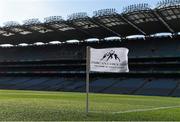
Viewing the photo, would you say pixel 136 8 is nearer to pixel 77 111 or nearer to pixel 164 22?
pixel 164 22

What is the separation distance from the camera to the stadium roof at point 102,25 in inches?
2347

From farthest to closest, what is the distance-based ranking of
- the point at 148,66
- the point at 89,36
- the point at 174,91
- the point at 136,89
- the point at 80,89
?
the point at 89,36
the point at 148,66
the point at 80,89
the point at 136,89
the point at 174,91

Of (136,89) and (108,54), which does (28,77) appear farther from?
(108,54)

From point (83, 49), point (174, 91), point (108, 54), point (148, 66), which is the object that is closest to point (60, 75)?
point (83, 49)

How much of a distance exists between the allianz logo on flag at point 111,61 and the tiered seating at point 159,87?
4412 centimetres

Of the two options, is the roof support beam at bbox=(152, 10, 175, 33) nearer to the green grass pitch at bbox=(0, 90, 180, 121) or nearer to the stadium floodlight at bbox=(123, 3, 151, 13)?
the stadium floodlight at bbox=(123, 3, 151, 13)

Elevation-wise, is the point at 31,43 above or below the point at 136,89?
above

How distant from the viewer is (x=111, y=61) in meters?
14.1

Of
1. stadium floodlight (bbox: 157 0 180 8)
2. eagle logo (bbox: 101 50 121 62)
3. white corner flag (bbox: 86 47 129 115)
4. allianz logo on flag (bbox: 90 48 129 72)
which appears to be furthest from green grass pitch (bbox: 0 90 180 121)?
stadium floodlight (bbox: 157 0 180 8)

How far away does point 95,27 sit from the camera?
71.1m

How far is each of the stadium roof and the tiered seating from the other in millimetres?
10042

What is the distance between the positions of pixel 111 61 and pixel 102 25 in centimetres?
5559

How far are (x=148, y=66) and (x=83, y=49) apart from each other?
53.2 feet

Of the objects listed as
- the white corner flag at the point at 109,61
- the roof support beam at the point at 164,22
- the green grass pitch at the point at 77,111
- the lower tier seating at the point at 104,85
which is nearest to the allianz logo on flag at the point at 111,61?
the white corner flag at the point at 109,61
